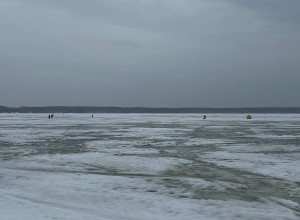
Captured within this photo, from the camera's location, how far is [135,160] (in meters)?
14.3

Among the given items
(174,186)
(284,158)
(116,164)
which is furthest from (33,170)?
(284,158)

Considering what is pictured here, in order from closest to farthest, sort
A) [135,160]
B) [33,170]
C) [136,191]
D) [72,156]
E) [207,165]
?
[136,191] → [33,170] → [207,165] → [135,160] → [72,156]

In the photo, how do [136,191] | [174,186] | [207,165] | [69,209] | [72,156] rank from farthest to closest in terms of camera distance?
[72,156] → [207,165] → [174,186] → [136,191] → [69,209]

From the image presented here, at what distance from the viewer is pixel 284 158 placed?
48.3ft

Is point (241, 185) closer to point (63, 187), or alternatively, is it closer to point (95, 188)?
point (95, 188)

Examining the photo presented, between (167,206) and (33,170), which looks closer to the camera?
(167,206)

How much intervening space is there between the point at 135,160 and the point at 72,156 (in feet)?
9.66

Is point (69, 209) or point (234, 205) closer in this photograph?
point (69, 209)

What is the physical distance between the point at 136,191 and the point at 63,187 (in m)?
1.90

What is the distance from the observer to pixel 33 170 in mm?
11867

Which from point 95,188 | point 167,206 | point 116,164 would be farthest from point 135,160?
point 167,206

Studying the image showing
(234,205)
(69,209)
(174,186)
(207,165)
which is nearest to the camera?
(69,209)

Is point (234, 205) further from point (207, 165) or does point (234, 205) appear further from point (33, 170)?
point (33, 170)

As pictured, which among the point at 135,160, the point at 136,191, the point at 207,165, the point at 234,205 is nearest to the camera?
the point at 234,205
